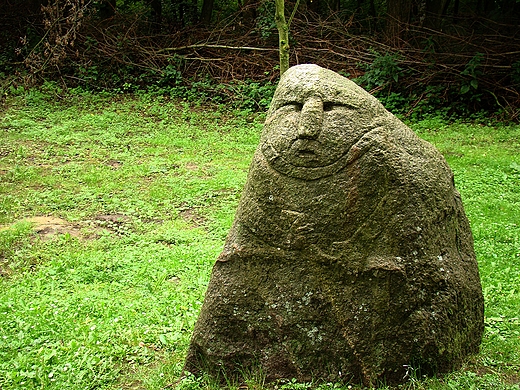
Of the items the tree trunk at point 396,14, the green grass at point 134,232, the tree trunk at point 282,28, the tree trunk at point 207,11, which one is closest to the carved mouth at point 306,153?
the green grass at point 134,232

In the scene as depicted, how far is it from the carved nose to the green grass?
136 centimetres

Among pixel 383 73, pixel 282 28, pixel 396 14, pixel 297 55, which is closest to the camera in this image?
pixel 282 28

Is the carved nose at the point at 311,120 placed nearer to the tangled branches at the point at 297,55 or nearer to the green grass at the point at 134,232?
the green grass at the point at 134,232

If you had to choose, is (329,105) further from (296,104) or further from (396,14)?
(396,14)

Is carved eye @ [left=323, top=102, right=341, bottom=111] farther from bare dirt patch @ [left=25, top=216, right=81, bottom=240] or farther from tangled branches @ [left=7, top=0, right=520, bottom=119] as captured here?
tangled branches @ [left=7, top=0, right=520, bottom=119]

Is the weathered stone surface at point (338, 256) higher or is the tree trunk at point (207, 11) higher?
the tree trunk at point (207, 11)

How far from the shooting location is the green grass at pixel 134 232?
147 inches

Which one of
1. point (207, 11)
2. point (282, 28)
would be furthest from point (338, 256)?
point (207, 11)

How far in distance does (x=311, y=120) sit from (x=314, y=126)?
4cm

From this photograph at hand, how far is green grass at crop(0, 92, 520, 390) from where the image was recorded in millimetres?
3738

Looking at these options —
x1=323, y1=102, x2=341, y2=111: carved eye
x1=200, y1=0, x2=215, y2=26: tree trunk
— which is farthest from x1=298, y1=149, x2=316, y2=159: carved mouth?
x1=200, y1=0, x2=215, y2=26: tree trunk

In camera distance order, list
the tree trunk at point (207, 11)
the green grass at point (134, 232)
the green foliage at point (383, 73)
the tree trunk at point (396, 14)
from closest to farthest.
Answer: the green grass at point (134, 232) → the green foliage at point (383, 73) → the tree trunk at point (396, 14) → the tree trunk at point (207, 11)

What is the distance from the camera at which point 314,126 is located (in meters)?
3.11

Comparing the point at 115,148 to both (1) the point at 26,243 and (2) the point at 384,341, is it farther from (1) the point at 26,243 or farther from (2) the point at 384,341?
(2) the point at 384,341
